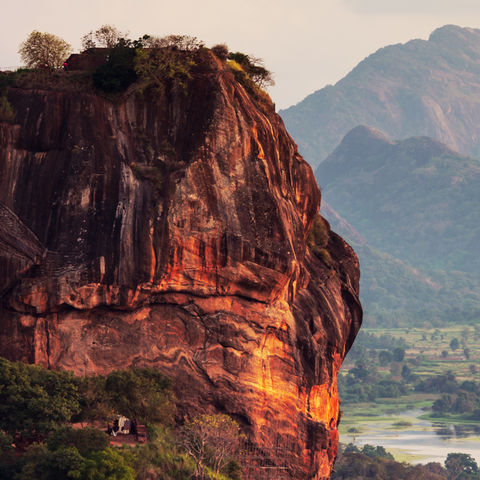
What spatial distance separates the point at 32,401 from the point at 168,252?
406 inches

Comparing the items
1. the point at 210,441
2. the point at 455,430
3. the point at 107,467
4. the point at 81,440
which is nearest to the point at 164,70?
the point at 210,441

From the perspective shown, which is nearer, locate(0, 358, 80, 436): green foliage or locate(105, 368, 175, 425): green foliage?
locate(0, 358, 80, 436): green foliage

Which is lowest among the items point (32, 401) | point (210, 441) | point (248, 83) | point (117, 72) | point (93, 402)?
point (210, 441)

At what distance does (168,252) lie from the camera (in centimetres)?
5512

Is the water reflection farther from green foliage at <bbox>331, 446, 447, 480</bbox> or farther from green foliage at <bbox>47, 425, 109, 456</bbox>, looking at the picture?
green foliage at <bbox>47, 425, 109, 456</bbox>

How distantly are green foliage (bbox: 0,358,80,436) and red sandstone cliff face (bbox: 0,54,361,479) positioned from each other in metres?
4.68

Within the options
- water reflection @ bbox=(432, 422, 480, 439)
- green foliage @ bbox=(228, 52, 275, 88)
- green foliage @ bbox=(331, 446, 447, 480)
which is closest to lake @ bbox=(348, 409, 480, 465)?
water reflection @ bbox=(432, 422, 480, 439)

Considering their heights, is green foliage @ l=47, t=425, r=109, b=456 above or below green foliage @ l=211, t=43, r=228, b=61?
below

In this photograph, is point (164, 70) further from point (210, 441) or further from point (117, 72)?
point (210, 441)

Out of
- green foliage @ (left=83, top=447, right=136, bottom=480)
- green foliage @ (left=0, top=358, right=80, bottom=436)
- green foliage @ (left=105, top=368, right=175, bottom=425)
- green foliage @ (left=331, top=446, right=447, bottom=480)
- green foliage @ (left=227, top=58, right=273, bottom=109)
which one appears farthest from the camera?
green foliage @ (left=331, top=446, right=447, bottom=480)

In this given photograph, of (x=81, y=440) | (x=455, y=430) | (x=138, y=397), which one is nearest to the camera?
(x=81, y=440)

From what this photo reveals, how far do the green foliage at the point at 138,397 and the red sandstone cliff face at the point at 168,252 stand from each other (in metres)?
2.40

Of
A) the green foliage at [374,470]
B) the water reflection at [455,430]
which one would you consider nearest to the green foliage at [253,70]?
the green foliage at [374,470]

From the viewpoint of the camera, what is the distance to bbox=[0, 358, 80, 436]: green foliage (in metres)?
48.6
